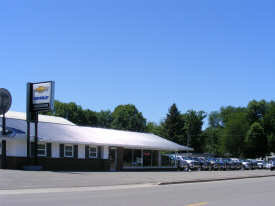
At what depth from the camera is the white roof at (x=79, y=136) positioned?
91.1ft


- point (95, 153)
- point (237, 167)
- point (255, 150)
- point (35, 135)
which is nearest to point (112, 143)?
point (95, 153)

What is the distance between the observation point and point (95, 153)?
3206 centimetres

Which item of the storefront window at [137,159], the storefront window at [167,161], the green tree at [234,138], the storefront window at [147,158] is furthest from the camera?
the green tree at [234,138]

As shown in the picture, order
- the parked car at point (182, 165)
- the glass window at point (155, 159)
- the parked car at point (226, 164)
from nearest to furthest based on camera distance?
the glass window at point (155, 159) < the parked car at point (182, 165) < the parked car at point (226, 164)

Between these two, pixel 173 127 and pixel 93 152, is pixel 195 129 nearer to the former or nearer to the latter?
pixel 173 127

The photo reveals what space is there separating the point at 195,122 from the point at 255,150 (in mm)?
20626

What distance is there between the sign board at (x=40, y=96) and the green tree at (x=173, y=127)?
164 ft

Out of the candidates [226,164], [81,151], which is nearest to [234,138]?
[226,164]

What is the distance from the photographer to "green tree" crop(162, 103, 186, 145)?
73.6 meters

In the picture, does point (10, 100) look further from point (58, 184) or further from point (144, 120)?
point (144, 120)

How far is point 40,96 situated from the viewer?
86.6 feet

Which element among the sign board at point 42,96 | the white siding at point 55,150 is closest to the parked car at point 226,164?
the white siding at point 55,150

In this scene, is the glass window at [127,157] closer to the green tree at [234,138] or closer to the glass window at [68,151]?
the glass window at [68,151]

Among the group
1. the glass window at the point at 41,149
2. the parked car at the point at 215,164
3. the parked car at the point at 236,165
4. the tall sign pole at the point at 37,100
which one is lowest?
the parked car at the point at 236,165
